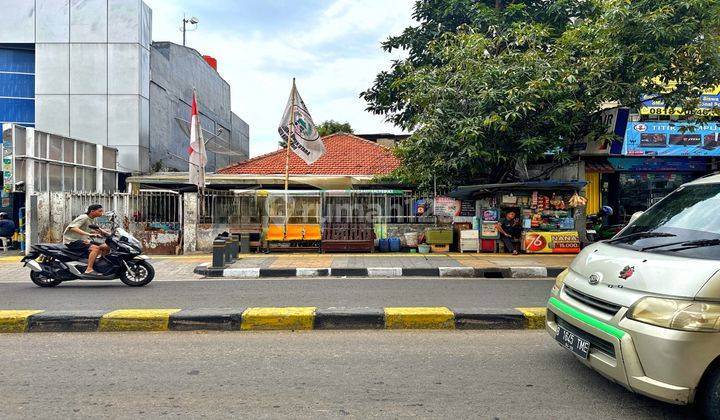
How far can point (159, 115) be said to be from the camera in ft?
59.9

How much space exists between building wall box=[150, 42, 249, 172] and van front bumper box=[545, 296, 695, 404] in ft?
56.9

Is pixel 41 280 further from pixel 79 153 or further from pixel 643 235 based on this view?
pixel 643 235

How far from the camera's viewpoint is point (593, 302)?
339cm

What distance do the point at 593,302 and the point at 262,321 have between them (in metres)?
3.47

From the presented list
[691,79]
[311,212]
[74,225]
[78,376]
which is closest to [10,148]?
[74,225]

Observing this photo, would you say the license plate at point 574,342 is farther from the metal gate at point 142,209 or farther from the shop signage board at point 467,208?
the metal gate at point 142,209

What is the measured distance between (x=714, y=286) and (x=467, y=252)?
995cm

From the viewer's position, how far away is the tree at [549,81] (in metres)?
10.6

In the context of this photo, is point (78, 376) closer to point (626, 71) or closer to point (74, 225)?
point (74, 225)

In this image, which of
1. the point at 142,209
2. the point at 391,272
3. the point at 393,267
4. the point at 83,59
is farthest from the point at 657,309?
the point at 83,59

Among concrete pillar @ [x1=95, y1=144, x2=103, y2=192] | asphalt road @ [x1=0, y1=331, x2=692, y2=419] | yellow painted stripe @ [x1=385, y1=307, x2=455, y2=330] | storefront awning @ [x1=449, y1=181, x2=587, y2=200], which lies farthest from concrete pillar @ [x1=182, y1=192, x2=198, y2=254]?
yellow painted stripe @ [x1=385, y1=307, x2=455, y2=330]

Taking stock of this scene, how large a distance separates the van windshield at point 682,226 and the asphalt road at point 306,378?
3.62 feet

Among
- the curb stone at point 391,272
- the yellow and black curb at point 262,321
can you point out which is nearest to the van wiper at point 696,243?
the yellow and black curb at point 262,321

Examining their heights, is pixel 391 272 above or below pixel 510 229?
below
